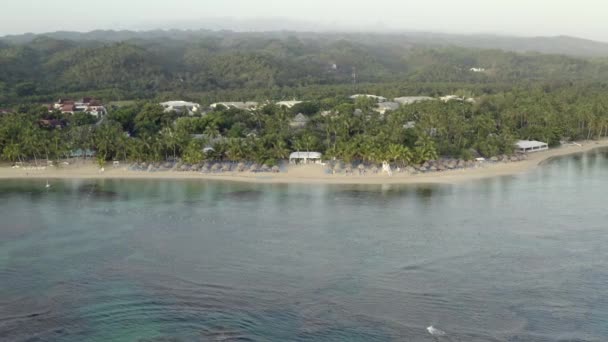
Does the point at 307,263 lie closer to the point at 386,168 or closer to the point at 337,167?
the point at 386,168

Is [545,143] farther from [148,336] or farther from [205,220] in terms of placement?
[148,336]

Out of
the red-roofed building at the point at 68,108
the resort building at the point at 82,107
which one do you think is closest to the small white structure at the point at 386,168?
the resort building at the point at 82,107

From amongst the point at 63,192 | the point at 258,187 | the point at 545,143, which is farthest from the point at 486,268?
the point at 545,143

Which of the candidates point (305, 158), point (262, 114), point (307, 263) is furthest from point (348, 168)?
point (307, 263)

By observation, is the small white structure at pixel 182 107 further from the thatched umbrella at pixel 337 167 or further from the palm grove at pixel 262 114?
the thatched umbrella at pixel 337 167

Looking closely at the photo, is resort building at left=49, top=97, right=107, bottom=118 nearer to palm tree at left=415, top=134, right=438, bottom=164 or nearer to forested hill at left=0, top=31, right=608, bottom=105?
forested hill at left=0, top=31, right=608, bottom=105

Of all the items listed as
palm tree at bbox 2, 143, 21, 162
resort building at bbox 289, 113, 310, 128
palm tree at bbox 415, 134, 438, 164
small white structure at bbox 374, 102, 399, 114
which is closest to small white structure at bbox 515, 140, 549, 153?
palm tree at bbox 415, 134, 438, 164
